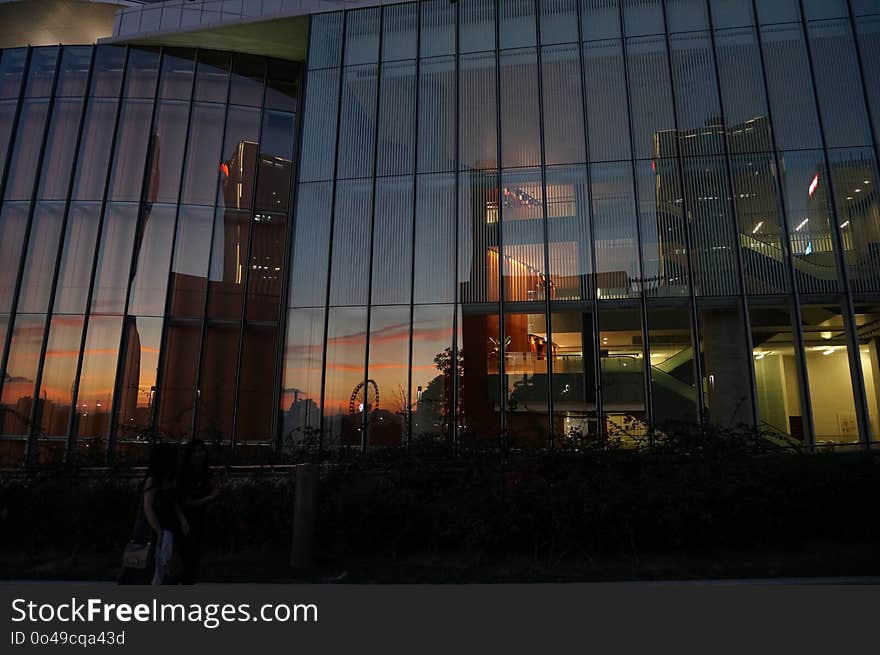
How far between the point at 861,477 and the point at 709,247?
759 cm

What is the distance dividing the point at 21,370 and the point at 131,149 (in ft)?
24.9

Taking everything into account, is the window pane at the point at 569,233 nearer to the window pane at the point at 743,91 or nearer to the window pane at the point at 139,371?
the window pane at the point at 743,91

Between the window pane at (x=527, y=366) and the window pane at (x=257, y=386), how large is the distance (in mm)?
6830

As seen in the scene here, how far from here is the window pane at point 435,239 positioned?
15.6m

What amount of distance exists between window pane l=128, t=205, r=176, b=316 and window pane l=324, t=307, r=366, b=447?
5953 millimetres

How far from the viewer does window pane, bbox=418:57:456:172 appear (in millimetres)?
16406

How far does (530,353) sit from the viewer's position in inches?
589

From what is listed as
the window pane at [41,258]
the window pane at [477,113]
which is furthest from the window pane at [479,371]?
the window pane at [41,258]

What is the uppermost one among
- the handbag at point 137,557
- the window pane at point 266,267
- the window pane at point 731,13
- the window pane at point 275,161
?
the window pane at point 731,13

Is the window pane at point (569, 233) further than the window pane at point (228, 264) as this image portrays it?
No

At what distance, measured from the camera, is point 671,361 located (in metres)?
14.5

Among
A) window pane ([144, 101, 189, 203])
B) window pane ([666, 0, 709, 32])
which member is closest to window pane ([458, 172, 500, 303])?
window pane ([666, 0, 709, 32])

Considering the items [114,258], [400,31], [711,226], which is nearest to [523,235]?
[711,226]

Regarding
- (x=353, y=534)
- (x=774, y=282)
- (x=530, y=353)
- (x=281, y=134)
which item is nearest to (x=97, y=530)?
(x=353, y=534)
